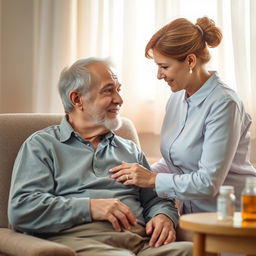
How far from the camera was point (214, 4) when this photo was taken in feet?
11.3

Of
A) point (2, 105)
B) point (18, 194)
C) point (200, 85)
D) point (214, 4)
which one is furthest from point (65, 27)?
point (18, 194)

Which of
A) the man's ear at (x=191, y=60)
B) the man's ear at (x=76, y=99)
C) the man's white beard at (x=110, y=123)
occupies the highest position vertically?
the man's ear at (x=191, y=60)

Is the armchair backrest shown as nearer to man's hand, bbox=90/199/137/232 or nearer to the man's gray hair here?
the man's gray hair

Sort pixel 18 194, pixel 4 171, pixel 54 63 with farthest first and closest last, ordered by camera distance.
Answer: pixel 54 63 → pixel 4 171 → pixel 18 194

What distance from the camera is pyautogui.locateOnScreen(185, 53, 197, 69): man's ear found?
2.60 metres

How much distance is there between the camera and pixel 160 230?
99.6 inches

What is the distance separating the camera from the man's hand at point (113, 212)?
245 centimetres

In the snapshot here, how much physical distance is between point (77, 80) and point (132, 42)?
0.91 m

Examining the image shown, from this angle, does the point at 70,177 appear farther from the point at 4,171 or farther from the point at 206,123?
the point at 206,123

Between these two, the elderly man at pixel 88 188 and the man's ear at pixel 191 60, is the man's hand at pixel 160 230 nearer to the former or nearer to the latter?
the elderly man at pixel 88 188

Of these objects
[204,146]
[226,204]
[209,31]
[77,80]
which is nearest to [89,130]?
[77,80]

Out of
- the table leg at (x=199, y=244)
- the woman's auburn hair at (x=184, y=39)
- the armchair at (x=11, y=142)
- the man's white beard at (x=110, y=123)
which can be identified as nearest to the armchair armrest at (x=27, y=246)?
the armchair at (x=11, y=142)

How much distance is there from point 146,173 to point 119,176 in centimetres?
10

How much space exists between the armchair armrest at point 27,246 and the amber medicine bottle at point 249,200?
536mm
